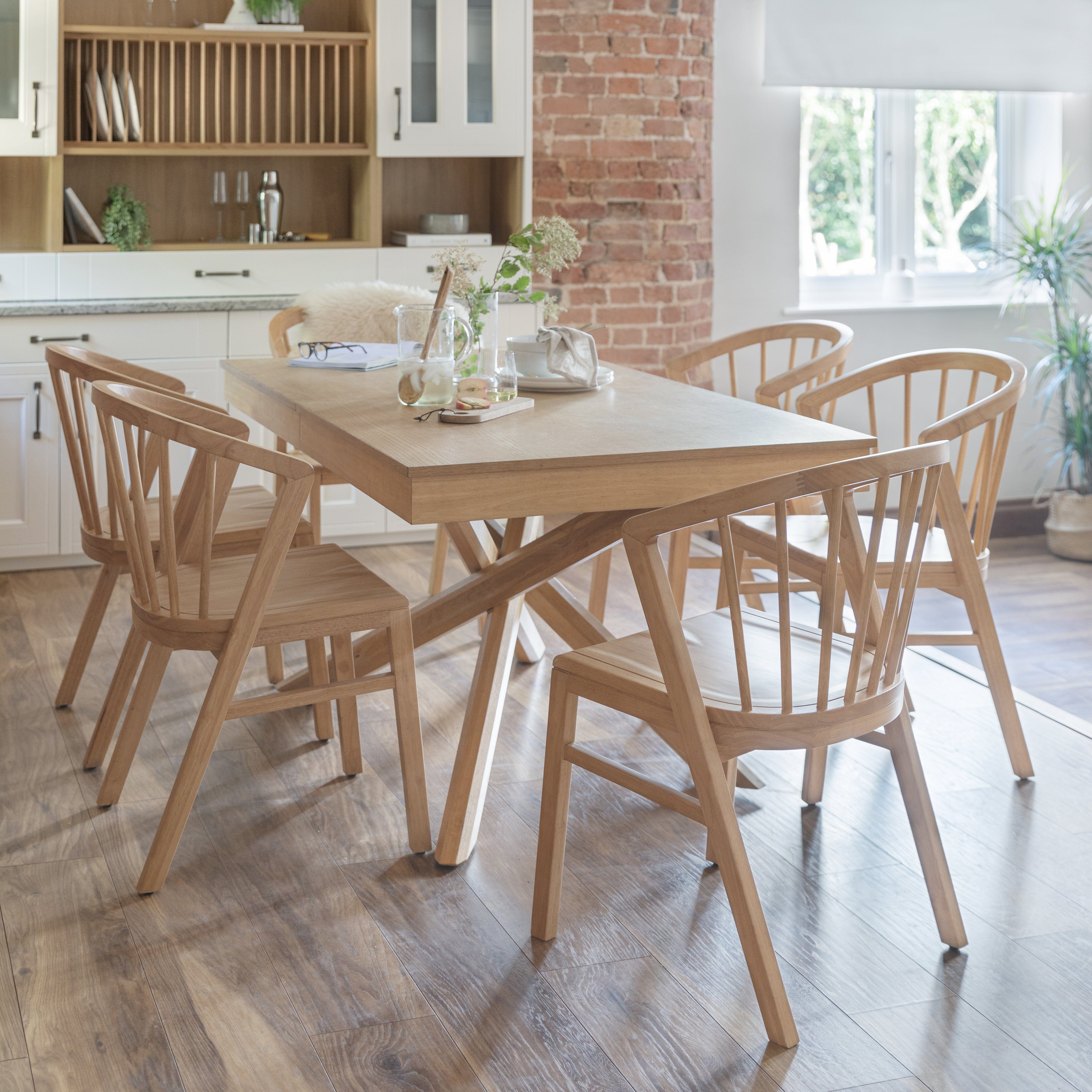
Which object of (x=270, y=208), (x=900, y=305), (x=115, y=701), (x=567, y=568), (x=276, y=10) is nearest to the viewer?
(x=567, y=568)

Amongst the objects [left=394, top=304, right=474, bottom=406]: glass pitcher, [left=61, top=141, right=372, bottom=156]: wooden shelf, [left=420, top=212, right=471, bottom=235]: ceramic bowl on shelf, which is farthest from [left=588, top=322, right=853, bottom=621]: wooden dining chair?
[left=61, top=141, right=372, bottom=156]: wooden shelf

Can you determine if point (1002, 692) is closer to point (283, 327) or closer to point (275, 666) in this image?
point (275, 666)

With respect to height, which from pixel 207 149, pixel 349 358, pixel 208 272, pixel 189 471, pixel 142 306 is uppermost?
pixel 207 149

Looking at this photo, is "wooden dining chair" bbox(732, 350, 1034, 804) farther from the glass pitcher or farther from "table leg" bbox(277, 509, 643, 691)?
the glass pitcher

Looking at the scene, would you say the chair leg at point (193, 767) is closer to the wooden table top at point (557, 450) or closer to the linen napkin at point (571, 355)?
the wooden table top at point (557, 450)

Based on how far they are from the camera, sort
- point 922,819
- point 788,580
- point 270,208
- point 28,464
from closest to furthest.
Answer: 1. point 788,580
2. point 922,819
3. point 28,464
4. point 270,208

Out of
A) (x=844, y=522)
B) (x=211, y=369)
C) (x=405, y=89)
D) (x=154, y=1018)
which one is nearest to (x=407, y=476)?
(x=844, y=522)

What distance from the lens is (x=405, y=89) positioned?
4.63 metres

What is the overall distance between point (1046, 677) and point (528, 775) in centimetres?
171

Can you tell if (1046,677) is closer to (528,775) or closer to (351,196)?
(528,775)

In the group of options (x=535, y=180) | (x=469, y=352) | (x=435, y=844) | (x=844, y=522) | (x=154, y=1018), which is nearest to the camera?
(x=154, y=1018)

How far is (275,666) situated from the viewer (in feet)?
10.8

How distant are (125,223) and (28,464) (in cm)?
91

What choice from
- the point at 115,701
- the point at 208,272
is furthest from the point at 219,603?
the point at 208,272
